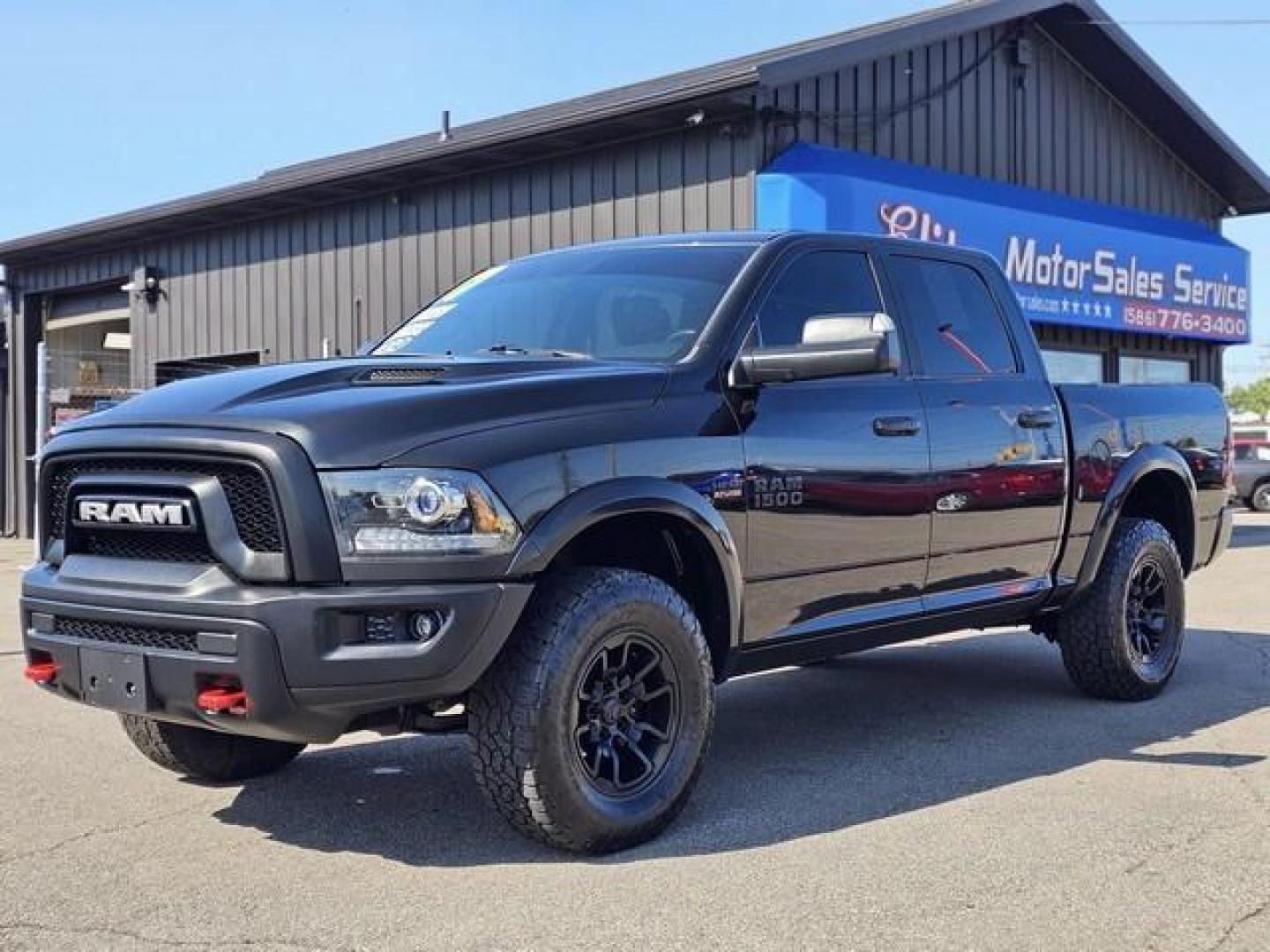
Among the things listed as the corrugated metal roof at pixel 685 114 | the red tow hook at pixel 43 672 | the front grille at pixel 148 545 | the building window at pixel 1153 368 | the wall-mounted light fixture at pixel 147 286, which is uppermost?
the corrugated metal roof at pixel 685 114

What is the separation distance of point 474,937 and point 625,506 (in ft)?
4.21

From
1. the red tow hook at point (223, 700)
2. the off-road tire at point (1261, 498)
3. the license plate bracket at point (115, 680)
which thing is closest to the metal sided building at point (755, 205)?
the off-road tire at point (1261, 498)

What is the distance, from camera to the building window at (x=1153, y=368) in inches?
754

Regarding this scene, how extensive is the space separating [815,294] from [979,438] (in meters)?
0.94

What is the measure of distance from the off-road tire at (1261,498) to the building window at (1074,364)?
11163mm

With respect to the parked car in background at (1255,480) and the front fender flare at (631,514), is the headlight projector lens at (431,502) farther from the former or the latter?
the parked car in background at (1255,480)

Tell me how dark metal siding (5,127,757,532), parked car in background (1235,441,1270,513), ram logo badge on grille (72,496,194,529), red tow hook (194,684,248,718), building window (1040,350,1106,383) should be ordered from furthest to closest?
parked car in background (1235,441,1270,513) < building window (1040,350,1106,383) < dark metal siding (5,127,757,532) < ram logo badge on grille (72,496,194,529) < red tow hook (194,684,248,718)

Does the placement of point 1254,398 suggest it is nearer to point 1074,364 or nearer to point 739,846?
point 1074,364

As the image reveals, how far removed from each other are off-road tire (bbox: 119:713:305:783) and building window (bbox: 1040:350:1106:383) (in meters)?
14.1

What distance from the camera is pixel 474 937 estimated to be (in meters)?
3.55

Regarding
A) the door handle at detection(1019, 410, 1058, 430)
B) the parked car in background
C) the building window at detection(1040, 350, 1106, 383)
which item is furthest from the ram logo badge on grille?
the parked car in background

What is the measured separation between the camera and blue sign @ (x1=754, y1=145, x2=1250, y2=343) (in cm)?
1304

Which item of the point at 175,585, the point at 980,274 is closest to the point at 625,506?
the point at 175,585

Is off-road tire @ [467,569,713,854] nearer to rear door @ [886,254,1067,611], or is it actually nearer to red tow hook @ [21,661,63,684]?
red tow hook @ [21,661,63,684]
